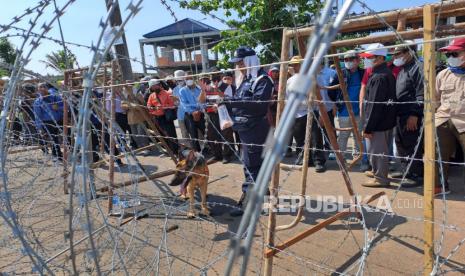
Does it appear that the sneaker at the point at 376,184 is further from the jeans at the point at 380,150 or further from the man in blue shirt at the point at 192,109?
the man in blue shirt at the point at 192,109

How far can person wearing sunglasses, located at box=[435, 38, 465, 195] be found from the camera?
3.49 metres

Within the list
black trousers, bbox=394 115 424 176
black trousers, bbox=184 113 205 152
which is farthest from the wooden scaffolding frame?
black trousers, bbox=184 113 205 152

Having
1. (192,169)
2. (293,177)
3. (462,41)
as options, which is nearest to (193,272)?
(192,169)

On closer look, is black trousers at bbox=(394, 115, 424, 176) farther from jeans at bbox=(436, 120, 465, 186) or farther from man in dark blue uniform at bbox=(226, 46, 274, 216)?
man in dark blue uniform at bbox=(226, 46, 274, 216)

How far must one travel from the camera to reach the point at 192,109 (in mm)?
6730

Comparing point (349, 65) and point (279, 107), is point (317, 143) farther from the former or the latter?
point (279, 107)

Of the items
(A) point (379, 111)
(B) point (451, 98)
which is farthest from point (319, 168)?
(B) point (451, 98)

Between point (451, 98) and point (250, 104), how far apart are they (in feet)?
6.75

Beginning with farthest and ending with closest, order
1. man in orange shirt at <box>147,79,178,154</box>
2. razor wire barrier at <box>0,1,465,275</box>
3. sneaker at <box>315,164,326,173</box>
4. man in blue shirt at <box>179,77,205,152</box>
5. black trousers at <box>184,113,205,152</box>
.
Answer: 1. black trousers at <box>184,113,205,152</box>
2. man in orange shirt at <box>147,79,178,154</box>
3. man in blue shirt at <box>179,77,205,152</box>
4. sneaker at <box>315,164,326,173</box>
5. razor wire barrier at <box>0,1,465,275</box>

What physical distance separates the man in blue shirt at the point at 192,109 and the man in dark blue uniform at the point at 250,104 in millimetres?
2069

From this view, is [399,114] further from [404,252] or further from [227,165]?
[227,165]

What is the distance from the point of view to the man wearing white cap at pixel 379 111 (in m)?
4.35

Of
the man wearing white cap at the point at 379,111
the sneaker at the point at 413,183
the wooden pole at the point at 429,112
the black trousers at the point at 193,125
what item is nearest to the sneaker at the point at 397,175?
the sneaker at the point at 413,183

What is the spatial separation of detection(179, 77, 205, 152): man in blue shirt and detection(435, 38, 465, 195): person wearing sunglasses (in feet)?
11.7
